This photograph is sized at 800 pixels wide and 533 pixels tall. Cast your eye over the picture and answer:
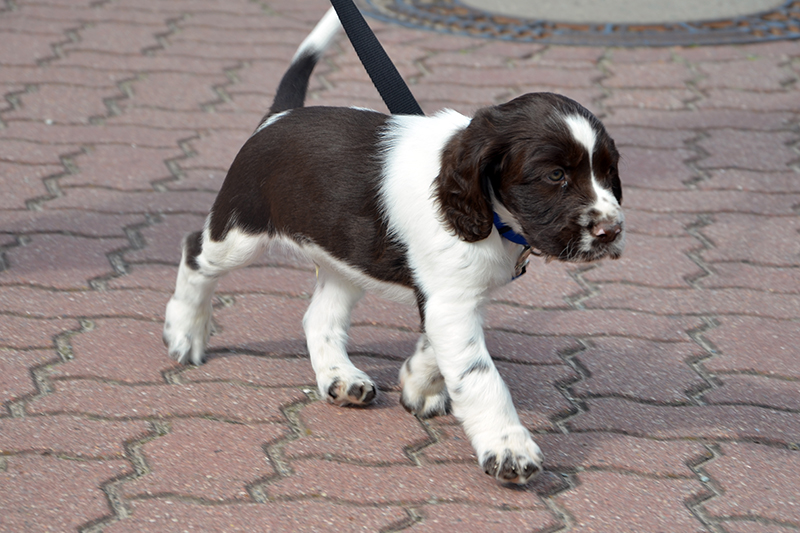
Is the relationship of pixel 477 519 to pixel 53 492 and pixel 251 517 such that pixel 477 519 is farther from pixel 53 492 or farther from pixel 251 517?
pixel 53 492

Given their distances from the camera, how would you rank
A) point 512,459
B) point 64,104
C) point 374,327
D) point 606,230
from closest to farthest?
point 606,230 → point 512,459 → point 374,327 → point 64,104

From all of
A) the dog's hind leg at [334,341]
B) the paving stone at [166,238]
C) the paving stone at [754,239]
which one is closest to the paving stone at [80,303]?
the paving stone at [166,238]

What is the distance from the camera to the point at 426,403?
3.42 metres

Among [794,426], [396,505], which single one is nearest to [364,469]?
[396,505]

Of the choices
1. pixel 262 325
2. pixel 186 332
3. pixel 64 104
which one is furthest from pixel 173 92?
pixel 186 332

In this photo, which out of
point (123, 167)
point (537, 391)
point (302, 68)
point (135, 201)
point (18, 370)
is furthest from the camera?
point (123, 167)

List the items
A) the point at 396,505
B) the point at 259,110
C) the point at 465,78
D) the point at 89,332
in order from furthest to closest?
the point at 465,78 → the point at 259,110 → the point at 89,332 → the point at 396,505

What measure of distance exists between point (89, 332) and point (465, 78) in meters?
3.54

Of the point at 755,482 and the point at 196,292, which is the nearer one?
the point at 755,482

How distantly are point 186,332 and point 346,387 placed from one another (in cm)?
68

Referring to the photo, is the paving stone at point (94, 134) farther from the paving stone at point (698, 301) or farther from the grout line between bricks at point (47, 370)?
the paving stone at point (698, 301)

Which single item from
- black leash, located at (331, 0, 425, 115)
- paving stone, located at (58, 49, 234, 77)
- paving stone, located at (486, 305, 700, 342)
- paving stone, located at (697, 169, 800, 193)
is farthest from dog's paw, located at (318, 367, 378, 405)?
paving stone, located at (58, 49, 234, 77)

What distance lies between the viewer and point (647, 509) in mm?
2934

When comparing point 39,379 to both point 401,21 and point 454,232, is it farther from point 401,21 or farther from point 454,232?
point 401,21
